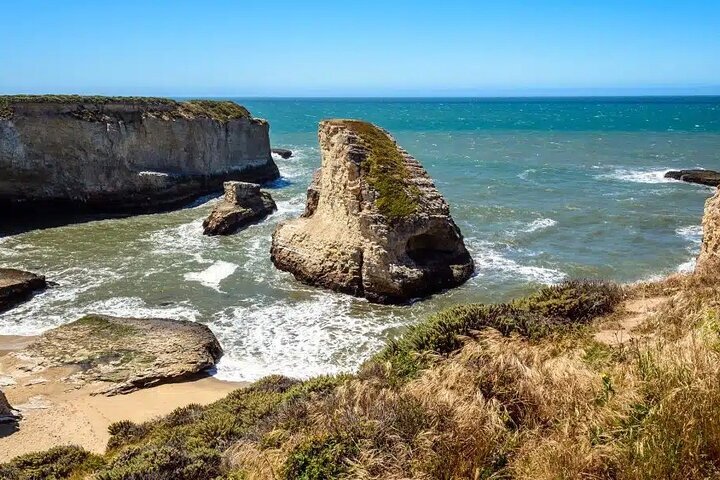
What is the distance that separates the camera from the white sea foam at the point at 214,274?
22638mm

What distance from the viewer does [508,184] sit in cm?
4244

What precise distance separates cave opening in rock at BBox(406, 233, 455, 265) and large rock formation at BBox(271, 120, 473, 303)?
0.04 meters

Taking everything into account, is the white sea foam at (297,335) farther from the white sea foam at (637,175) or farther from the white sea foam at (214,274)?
the white sea foam at (637,175)

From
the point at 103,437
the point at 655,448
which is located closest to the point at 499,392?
the point at 655,448

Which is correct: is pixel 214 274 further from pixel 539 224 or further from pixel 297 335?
pixel 539 224

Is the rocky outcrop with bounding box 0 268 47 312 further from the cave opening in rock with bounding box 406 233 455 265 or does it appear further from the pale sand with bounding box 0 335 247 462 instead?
the cave opening in rock with bounding box 406 233 455 265

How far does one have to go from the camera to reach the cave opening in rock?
70.9 feet

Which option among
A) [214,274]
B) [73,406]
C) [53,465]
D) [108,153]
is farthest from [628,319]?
[108,153]

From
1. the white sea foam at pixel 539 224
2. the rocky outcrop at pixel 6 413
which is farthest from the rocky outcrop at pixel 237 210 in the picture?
the rocky outcrop at pixel 6 413

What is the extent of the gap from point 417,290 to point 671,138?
71054 millimetres

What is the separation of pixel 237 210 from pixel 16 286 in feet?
39.7

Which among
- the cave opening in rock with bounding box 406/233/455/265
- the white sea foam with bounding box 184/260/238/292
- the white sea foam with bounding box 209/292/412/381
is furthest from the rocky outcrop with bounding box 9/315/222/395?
the cave opening in rock with bounding box 406/233/455/265

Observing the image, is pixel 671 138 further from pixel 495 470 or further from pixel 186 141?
pixel 495 470

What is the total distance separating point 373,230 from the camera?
20.8 meters
